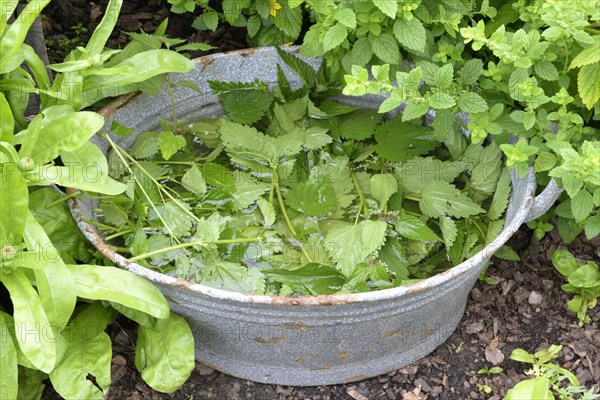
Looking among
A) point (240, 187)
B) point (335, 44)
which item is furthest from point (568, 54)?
point (240, 187)

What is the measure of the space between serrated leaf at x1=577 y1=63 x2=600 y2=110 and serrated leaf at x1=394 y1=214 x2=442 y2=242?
48cm

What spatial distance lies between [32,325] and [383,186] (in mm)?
921

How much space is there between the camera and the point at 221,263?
1.87 m

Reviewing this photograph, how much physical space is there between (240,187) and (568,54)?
0.88 metres

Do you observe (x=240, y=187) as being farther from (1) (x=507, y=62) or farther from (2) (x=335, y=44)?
(1) (x=507, y=62)

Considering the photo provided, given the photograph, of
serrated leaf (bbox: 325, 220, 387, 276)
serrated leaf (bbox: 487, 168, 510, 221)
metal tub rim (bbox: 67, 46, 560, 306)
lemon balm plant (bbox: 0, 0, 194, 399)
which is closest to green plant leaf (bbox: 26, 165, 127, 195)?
lemon balm plant (bbox: 0, 0, 194, 399)

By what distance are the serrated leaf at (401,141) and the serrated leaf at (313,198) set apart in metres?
0.19

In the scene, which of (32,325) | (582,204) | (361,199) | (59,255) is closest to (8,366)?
(32,325)

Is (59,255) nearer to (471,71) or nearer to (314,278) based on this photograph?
(314,278)

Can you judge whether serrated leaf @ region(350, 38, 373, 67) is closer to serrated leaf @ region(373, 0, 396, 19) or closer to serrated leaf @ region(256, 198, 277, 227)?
serrated leaf @ region(373, 0, 396, 19)

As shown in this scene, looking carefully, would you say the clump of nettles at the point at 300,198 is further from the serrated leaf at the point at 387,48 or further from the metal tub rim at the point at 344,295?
the serrated leaf at the point at 387,48

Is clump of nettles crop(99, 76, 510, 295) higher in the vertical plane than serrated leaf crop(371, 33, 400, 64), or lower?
lower

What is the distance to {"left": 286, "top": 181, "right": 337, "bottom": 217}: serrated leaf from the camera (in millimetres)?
1978

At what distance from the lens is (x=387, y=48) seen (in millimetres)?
1763
